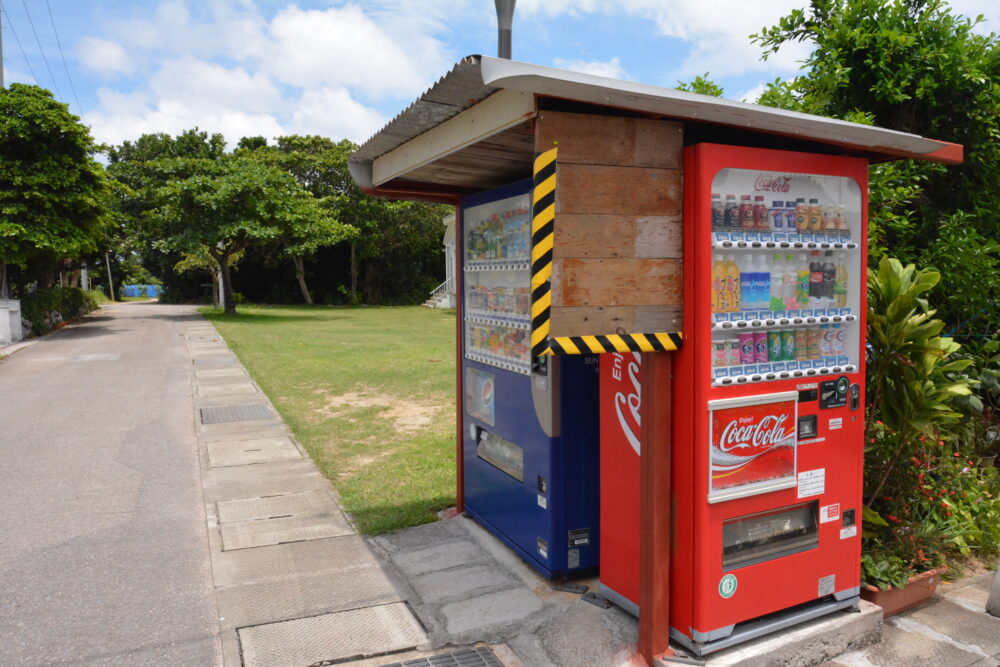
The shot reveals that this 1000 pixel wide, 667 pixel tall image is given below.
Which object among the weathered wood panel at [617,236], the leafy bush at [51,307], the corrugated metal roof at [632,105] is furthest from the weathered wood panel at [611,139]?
the leafy bush at [51,307]

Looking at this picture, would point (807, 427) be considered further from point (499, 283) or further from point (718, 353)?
point (499, 283)

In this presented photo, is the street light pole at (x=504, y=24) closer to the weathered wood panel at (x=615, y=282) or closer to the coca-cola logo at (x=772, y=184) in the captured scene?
the coca-cola logo at (x=772, y=184)

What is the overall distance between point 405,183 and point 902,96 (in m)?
4.11

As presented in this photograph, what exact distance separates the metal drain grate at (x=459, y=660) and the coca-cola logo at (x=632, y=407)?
1.25m

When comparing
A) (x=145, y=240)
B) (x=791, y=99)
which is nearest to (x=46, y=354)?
(x=145, y=240)

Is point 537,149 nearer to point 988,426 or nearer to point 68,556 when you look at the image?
point 68,556

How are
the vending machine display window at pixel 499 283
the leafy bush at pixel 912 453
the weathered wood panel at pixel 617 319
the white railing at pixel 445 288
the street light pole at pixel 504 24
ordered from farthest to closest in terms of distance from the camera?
the white railing at pixel 445 288 < the street light pole at pixel 504 24 < the vending machine display window at pixel 499 283 < the leafy bush at pixel 912 453 < the weathered wood panel at pixel 617 319

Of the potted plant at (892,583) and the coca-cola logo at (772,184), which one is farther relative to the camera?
the potted plant at (892,583)

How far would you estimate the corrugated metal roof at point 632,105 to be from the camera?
8.73 ft

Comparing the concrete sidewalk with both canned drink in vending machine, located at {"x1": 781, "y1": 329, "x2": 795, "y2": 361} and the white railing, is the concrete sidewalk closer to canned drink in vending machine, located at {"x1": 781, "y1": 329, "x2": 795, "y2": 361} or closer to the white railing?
canned drink in vending machine, located at {"x1": 781, "y1": 329, "x2": 795, "y2": 361}

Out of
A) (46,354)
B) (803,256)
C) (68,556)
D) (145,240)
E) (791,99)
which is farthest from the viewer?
(145,240)

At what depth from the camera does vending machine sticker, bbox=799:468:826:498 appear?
11.5ft

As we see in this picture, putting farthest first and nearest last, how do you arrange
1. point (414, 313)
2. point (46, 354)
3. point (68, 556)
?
point (414, 313) < point (46, 354) < point (68, 556)

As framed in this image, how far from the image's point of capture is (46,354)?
16.0 metres
